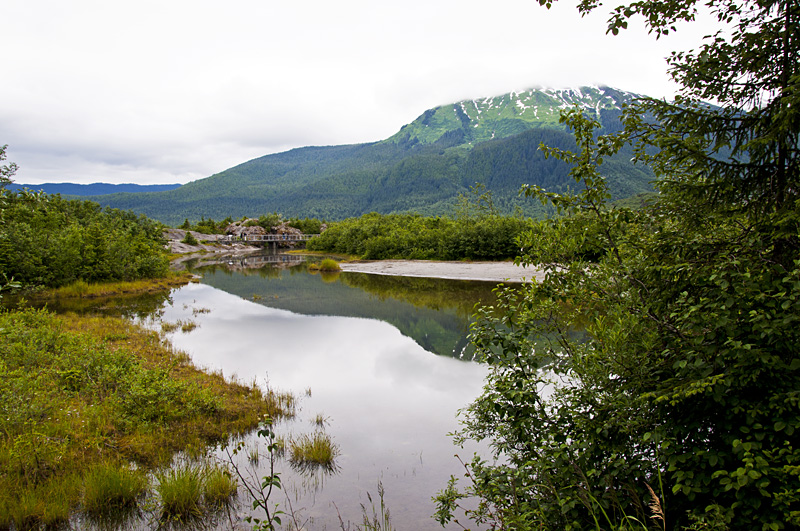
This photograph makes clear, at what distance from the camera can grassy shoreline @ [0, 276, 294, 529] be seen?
23.0ft

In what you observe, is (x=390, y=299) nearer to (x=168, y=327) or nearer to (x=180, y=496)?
(x=168, y=327)

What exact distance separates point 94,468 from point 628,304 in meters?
8.84

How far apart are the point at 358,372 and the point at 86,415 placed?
891cm

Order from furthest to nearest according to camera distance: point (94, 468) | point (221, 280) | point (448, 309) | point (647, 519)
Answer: point (221, 280), point (448, 309), point (94, 468), point (647, 519)

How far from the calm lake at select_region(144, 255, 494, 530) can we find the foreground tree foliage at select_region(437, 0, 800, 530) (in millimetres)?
3272

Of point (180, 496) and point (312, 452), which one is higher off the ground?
point (180, 496)

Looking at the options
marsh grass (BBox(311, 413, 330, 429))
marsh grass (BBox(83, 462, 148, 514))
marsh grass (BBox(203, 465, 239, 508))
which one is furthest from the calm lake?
marsh grass (BBox(83, 462, 148, 514))

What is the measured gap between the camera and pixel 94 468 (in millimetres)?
7559

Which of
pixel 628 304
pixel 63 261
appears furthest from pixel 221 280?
pixel 628 304

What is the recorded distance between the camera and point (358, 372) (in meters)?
16.7

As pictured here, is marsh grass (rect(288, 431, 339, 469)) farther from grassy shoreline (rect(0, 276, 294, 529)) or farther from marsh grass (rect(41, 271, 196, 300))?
marsh grass (rect(41, 271, 196, 300))

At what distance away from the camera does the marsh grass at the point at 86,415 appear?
7.00m

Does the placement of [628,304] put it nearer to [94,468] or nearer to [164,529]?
[164,529]

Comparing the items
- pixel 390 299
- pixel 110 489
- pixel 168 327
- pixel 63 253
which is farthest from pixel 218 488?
pixel 63 253
